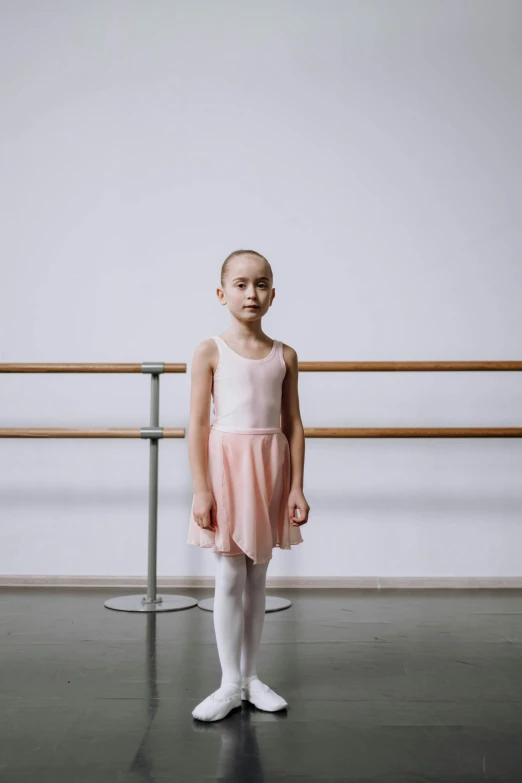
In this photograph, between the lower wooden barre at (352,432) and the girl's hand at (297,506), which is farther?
the lower wooden barre at (352,432)

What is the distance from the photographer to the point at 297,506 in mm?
1361

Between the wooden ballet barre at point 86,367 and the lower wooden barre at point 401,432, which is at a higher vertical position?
the wooden ballet barre at point 86,367

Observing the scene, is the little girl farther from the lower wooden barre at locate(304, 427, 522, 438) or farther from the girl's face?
the lower wooden barre at locate(304, 427, 522, 438)

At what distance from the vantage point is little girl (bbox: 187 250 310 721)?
52.0 inches

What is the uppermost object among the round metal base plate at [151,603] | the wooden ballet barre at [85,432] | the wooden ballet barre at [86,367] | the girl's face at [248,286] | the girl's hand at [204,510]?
the girl's face at [248,286]

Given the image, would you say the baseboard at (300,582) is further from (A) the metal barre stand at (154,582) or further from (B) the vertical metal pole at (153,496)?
(B) the vertical metal pole at (153,496)

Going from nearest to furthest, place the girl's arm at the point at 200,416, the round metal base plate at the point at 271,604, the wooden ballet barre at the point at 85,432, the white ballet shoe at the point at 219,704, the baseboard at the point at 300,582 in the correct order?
1. the white ballet shoe at the point at 219,704
2. the girl's arm at the point at 200,416
3. the round metal base plate at the point at 271,604
4. the wooden ballet barre at the point at 85,432
5. the baseboard at the point at 300,582

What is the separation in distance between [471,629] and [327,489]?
0.75m

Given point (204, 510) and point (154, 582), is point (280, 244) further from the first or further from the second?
point (204, 510)

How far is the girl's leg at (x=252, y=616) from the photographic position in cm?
136

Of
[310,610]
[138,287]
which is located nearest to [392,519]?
[310,610]

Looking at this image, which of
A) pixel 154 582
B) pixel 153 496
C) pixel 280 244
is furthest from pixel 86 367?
pixel 280 244

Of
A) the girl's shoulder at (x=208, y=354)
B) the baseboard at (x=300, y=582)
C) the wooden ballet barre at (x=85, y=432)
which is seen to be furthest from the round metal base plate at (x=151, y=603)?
the girl's shoulder at (x=208, y=354)

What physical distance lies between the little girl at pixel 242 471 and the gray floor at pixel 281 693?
126 millimetres
